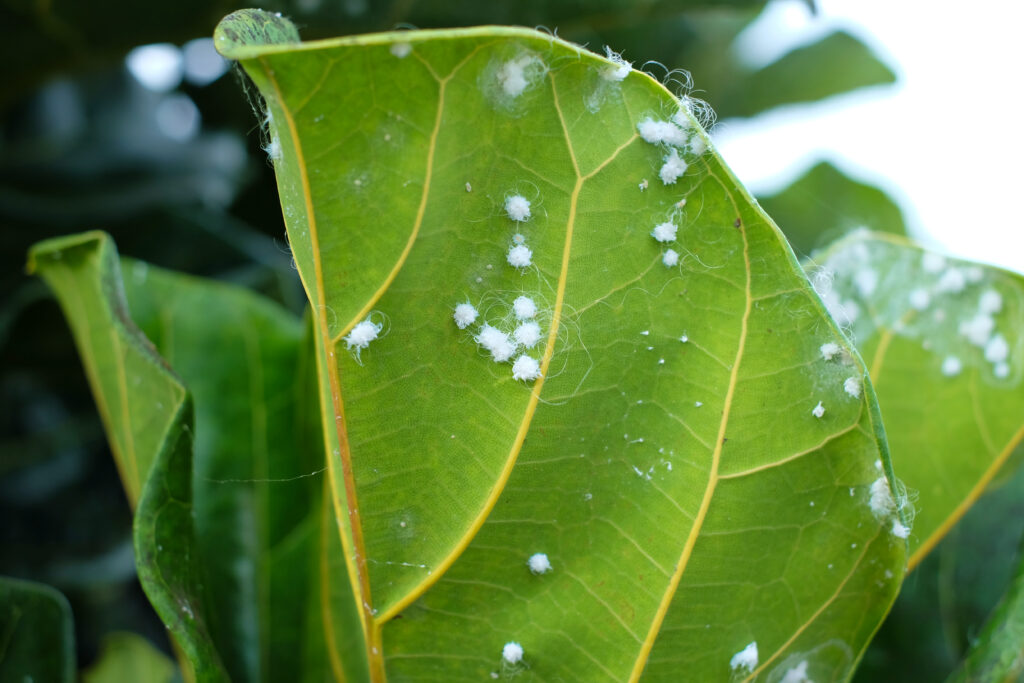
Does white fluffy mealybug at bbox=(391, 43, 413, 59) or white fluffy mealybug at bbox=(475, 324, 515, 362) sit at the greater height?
white fluffy mealybug at bbox=(391, 43, 413, 59)

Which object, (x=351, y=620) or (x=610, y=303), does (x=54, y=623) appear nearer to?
(x=351, y=620)

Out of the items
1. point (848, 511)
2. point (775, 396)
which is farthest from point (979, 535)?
point (775, 396)

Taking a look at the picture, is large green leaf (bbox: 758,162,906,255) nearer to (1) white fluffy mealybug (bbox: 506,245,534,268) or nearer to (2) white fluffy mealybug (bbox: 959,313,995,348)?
(2) white fluffy mealybug (bbox: 959,313,995,348)

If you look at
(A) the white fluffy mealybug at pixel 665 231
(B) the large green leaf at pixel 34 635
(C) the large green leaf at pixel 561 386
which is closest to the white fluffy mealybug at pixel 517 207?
(C) the large green leaf at pixel 561 386

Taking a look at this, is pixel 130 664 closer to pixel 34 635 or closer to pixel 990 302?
pixel 34 635

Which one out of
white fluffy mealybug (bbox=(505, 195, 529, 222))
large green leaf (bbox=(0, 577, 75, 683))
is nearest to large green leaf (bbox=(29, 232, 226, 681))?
large green leaf (bbox=(0, 577, 75, 683))

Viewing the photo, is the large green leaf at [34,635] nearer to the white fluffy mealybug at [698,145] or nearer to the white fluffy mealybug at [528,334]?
the white fluffy mealybug at [528,334]
